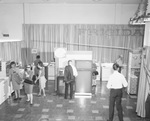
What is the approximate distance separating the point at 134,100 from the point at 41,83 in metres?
3.48

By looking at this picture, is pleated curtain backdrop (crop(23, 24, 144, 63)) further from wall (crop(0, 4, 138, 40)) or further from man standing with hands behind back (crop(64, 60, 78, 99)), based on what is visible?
man standing with hands behind back (crop(64, 60, 78, 99))

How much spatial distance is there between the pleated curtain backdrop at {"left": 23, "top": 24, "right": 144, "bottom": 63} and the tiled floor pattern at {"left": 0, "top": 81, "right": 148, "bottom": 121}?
316cm

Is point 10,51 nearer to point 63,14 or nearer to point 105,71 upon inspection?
point 63,14

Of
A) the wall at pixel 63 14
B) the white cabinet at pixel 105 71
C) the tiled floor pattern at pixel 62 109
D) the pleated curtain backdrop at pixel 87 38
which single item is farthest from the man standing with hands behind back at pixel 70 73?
the wall at pixel 63 14

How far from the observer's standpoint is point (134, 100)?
20.6 ft

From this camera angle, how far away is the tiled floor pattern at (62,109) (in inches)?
194

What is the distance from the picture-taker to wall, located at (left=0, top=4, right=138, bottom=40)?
898 centimetres

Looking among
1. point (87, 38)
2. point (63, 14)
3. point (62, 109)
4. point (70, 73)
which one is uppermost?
point (63, 14)

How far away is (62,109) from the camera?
548 cm

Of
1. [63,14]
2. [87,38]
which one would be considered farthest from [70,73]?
[63,14]

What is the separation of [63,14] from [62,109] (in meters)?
5.39

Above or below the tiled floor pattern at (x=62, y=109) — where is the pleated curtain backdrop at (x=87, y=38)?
above

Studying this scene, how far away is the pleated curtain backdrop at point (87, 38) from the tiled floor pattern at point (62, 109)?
3.16m

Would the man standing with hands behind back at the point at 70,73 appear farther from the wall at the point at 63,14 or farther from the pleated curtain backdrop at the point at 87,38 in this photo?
the wall at the point at 63,14
